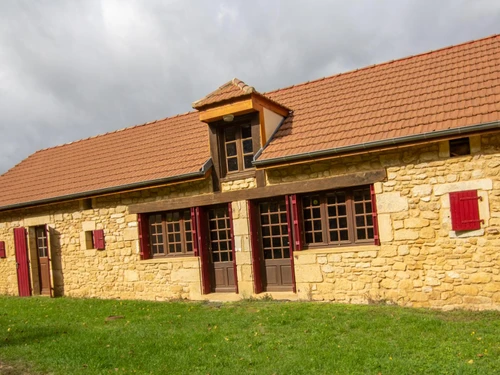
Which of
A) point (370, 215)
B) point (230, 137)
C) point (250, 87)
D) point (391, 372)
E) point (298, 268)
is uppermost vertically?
point (250, 87)

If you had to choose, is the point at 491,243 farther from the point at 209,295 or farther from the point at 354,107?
the point at 209,295

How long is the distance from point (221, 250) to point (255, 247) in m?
1.04

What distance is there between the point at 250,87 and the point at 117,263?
18.5 feet

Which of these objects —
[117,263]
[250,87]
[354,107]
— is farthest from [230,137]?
[117,263]

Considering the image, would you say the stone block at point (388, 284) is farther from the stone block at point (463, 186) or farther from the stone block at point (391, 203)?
the stone block at point (463, 186)

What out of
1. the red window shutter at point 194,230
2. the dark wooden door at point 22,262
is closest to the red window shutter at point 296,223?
the red window shutter at point 194,230

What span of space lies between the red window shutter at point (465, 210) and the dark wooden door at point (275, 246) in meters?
3.24

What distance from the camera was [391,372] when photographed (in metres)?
5.09

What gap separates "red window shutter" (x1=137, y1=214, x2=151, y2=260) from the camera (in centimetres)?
1133

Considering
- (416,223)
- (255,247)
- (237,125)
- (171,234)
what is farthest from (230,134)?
(416,223)

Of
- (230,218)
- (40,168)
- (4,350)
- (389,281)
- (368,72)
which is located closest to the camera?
(4,350)

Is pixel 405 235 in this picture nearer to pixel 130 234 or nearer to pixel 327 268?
pixel 327 268

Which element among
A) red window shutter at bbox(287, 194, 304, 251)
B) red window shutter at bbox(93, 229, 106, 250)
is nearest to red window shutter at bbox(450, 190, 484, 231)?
red window shutter at bbox(287, 194, 304, 251)

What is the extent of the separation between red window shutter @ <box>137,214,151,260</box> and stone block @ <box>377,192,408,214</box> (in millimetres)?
5804
